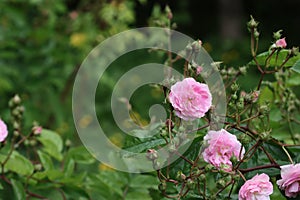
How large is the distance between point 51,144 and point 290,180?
0.72m

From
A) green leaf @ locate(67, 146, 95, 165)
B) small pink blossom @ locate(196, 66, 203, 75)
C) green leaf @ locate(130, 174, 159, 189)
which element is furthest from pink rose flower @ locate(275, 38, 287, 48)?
green leaf @ locate(67, 146, 95, 165)

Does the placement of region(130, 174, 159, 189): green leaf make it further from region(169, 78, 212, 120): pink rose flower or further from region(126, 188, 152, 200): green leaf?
region(169, 78, 212, 120): pink rose flower

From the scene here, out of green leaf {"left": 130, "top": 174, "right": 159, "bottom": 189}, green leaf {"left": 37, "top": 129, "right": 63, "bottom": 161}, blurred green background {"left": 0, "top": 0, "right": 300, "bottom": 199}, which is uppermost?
blurred green background {"left": 0, "top": 0, "right": 300, "bottom": 199}

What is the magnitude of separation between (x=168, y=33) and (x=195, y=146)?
1.09 feet

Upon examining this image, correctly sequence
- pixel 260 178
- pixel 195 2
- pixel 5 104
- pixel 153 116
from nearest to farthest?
pixel 260 178 < pixel 153 116 < pixel 5 104 < pixel 195 2

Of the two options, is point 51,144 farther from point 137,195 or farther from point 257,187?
point 257,187

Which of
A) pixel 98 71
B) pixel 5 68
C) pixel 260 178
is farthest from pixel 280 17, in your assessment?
pixel 260 178

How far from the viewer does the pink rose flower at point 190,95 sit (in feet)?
3.23

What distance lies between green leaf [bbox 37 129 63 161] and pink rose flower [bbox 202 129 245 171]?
1.98ft

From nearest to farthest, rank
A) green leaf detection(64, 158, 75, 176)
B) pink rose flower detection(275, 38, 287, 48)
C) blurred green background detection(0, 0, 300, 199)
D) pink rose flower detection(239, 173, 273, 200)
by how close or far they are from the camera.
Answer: pink rose flower detection(239, 173, 273, 200)
pink rose flower detection(275, 38, 287, 48)
green leaf detection(64, 158, 75, 176)
blurred green background detection(0, 0, 300, 199)

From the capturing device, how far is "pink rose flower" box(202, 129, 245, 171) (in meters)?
1.00

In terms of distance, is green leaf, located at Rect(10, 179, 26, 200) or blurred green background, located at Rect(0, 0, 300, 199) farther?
blurred green background, located at Rect(0, 0, 300, 199)

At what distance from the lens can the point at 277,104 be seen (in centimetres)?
144

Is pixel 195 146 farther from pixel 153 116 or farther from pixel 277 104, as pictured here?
pixel 277 104
